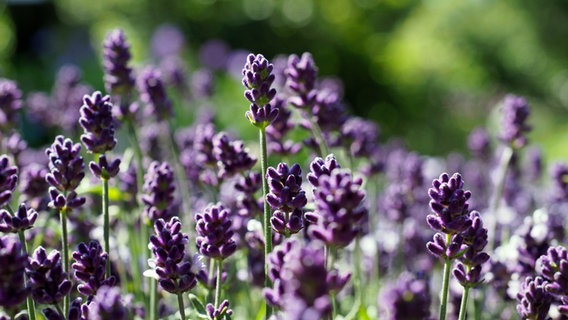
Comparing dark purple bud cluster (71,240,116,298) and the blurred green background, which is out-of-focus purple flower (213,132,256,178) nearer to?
dark purple bud cluster (71,240,116,298)

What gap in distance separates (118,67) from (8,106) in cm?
67

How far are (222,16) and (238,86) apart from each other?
551 cm

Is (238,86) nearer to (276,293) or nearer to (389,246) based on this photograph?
(389,246)

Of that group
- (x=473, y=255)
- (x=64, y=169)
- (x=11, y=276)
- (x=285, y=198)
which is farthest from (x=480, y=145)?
(x=11, y=276)

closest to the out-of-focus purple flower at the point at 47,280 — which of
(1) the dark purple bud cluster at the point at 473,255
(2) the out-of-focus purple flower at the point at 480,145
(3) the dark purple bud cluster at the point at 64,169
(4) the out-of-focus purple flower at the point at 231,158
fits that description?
(3) the dark purple bud cluster at the point at 64,169

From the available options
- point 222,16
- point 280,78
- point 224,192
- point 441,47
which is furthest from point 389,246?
point 441,47

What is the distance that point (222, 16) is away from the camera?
1683 cm

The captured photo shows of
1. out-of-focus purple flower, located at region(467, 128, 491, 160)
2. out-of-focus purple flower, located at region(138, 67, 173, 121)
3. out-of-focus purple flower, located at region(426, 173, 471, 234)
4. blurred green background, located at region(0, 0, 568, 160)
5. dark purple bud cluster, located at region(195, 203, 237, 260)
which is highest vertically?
blurred green background, located at region(0, 0, 568, 160)

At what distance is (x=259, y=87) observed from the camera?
2445mm

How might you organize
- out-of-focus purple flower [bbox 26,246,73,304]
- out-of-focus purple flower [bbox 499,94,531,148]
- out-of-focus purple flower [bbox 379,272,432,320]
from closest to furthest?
out-of-focus purple flower [bbox 379,272,432,320]
out-of-focus purple flower [bbox 26,246,73,304]
out-of-focus purple flower [bbox 499,94,531,148]

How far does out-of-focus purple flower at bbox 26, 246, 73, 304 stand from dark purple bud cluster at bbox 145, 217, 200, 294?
0.25 m

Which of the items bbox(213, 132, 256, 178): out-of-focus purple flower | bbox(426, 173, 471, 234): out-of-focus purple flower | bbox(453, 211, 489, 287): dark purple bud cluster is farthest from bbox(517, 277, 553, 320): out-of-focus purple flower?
bbox(213, 132, 256, 178): out-of-focus purple flower

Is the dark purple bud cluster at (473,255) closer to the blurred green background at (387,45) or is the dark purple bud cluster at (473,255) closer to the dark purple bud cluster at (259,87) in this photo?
the dark purple bud cluster at (259,87)

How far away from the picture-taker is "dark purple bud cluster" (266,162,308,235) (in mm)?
2189
